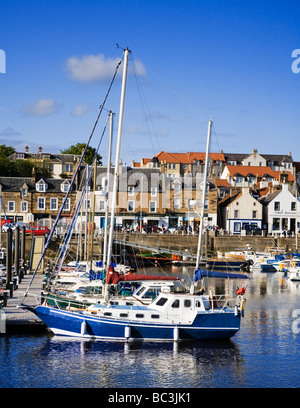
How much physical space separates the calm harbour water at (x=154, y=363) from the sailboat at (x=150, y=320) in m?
0.59

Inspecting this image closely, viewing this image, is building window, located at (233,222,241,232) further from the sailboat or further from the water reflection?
the water reflection

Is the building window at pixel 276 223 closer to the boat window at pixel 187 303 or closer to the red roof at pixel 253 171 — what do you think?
the red roof at pixel 253 171

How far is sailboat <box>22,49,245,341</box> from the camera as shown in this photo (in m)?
31.1

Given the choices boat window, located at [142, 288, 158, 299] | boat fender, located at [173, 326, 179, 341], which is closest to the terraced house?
boat window, located at [142, 288, 158, 299]

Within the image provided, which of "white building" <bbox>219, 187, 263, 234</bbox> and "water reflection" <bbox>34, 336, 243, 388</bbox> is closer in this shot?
"water reflection" <bbox>34, 336, 243, 388</bbox>

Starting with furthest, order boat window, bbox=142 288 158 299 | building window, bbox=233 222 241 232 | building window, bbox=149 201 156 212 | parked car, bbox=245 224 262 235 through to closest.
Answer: building window, bbox=233 222 241 232 → parked car, bbox=245 224 262 235 → building window, bbox=149 201 156 212 → boat window, bbox=142 288 158 299

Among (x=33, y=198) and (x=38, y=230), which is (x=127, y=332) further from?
(x=33, y=198)

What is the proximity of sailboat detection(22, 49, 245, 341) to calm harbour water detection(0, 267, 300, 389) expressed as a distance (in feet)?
1.94

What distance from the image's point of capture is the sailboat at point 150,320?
31.1m

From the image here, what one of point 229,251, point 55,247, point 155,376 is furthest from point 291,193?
point 155,376

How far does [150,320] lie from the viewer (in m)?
31.4

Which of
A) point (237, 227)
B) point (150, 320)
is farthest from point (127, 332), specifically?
point (237, 227)

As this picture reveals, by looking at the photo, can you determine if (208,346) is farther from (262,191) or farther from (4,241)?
(262,191)

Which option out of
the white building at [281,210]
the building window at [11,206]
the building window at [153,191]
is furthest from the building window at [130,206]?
the white building at [281,210]
